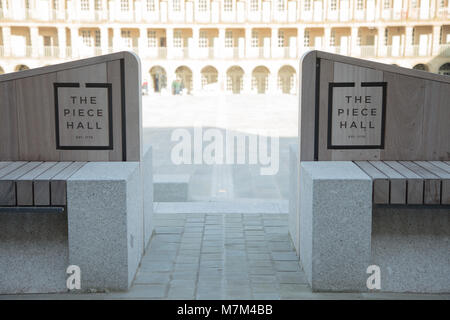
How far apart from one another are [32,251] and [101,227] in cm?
61

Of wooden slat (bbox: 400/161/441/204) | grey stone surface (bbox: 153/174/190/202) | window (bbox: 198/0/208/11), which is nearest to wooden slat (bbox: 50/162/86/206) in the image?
wooden slat (bbox: 400/161/441/204)

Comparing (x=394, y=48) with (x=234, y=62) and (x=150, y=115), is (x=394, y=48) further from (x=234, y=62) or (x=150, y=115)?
(x=150, y=115)

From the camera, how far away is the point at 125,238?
3.44 metres

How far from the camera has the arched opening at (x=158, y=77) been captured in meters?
45.7

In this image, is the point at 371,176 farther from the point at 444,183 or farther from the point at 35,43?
the point at 35,43

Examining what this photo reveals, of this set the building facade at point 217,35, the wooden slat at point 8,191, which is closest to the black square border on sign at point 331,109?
the wooden slat at point 8,191

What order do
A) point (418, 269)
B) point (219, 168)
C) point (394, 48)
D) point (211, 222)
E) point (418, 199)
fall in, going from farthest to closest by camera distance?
1. point (394, 48)
2. point (219, 168)
3. point (211, 222)
4. point (418, 269)
5. point (418, 199)

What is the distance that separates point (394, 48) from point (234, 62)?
44.7ft

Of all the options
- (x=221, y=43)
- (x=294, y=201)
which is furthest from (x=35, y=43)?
(x=294, y=201)

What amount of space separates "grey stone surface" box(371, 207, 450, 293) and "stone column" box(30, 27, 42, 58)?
4373cm

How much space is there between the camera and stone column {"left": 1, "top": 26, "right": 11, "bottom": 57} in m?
42.3

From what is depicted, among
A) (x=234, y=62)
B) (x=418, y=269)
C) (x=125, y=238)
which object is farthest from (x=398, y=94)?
(x=234, y=62)

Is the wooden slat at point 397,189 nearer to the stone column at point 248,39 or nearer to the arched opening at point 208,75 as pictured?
the stone column at point 248,39

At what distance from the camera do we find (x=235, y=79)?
152ft
